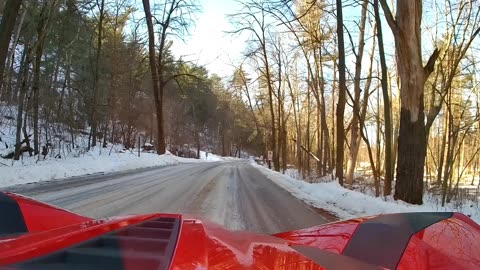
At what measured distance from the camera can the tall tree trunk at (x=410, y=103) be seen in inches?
429

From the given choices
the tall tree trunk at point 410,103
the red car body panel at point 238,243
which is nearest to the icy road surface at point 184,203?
the tall tree trunk at point 410,103

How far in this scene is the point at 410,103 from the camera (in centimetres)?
1108

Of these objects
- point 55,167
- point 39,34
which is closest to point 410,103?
point 55,167

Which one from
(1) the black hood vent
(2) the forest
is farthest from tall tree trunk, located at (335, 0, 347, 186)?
(1) the black hood vent

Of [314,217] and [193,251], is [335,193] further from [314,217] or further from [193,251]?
[193,251]

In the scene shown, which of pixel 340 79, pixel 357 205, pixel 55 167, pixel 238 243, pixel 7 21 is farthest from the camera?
pixel 340 79

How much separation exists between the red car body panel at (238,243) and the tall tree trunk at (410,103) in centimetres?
803

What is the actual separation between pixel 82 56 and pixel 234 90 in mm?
21118

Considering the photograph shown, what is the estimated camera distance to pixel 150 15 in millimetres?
34094

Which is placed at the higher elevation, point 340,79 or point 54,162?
point 340,79

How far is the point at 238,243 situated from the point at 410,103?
10036 millimetres

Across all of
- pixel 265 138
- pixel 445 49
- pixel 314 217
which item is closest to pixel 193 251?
pixel 314 217

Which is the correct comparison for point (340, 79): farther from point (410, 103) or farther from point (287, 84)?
point (287, 84)

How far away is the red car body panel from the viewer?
161 cm
